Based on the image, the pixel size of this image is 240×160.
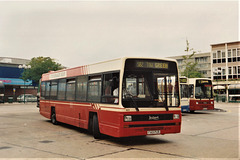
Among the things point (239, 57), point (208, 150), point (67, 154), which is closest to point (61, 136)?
point (67, 154)

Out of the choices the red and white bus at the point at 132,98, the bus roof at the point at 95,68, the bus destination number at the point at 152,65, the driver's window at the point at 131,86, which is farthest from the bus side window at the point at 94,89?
the bus destination number at the point at 152,65

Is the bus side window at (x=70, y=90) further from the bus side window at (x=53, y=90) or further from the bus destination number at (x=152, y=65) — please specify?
the bus destination number at (x=152, y=65)

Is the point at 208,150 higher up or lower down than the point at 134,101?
lower down

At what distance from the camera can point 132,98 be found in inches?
349

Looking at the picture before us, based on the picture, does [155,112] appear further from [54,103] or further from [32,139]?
[54,103]

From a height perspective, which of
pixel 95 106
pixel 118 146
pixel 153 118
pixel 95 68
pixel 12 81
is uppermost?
pixel 12 81

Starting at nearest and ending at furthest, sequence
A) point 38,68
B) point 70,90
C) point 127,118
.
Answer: point 127,118 < point 70,90 < point 38,68

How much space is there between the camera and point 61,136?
35.3 feet

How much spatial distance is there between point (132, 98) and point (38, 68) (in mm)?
49776

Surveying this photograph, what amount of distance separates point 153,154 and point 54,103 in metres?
8.47

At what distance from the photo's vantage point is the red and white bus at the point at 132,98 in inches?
342

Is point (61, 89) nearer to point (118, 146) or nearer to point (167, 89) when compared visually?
point (118, 146)

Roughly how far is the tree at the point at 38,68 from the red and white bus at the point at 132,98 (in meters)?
46.9

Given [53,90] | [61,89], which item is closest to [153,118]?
[61,89]
